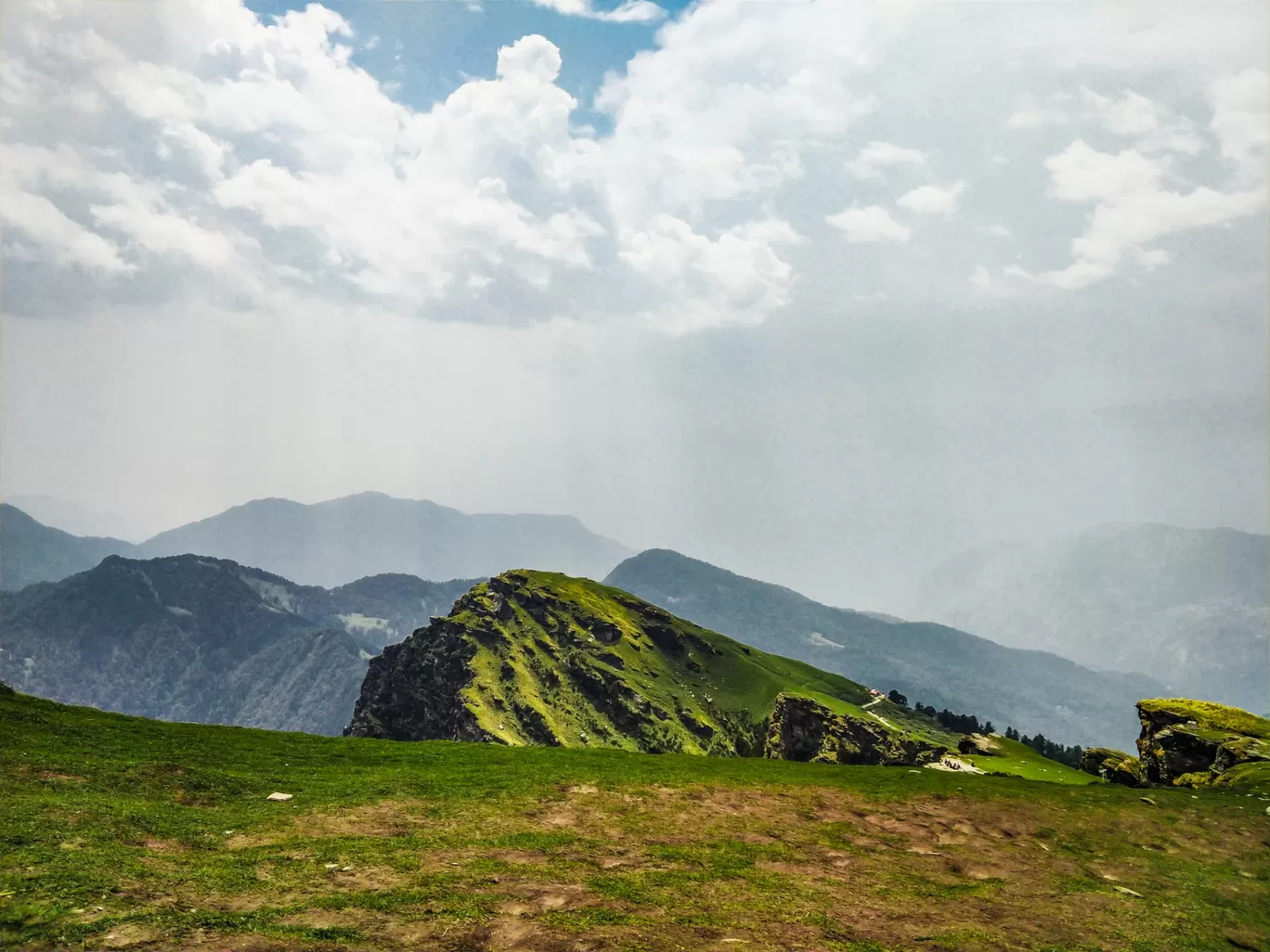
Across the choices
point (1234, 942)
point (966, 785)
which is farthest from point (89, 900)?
point (966, 785)

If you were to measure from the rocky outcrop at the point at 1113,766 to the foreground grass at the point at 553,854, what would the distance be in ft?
76.6

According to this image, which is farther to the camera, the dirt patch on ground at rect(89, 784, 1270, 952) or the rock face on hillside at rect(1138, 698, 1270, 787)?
the rock face on hillside at rect(1138, 698, 1270, 787)

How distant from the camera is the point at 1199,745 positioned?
55.3 meters

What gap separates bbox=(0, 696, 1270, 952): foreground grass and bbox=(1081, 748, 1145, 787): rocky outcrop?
2335cm

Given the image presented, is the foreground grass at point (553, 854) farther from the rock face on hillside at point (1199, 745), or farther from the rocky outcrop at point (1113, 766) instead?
the rocky outcrop at point (1113, 766)

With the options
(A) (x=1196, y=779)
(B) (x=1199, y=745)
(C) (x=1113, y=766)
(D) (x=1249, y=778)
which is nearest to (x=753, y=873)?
(D) (x=1249, y=778)

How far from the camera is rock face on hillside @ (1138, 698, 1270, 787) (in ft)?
167

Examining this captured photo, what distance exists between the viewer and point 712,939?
17953 millimetres

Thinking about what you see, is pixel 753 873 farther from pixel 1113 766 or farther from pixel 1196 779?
pixel 1113 766

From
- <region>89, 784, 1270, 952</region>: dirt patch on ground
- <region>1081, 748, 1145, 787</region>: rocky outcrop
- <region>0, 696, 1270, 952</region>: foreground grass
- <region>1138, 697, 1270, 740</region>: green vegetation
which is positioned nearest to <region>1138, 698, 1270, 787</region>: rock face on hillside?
<region>1138, 697, 1270, 740</region>: green vegetation

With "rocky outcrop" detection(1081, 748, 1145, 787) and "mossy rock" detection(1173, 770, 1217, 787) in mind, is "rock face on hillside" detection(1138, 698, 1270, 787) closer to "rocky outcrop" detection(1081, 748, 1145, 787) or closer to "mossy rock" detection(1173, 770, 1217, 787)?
"mossy rock" detection(1173, 770, 1217, 787)

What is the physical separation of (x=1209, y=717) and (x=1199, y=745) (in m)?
6.34

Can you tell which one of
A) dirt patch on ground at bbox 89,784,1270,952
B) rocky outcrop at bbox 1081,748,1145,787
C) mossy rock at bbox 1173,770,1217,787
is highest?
dirt patch on ground at bbox 89,784,1270,952

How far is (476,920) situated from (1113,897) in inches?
887
